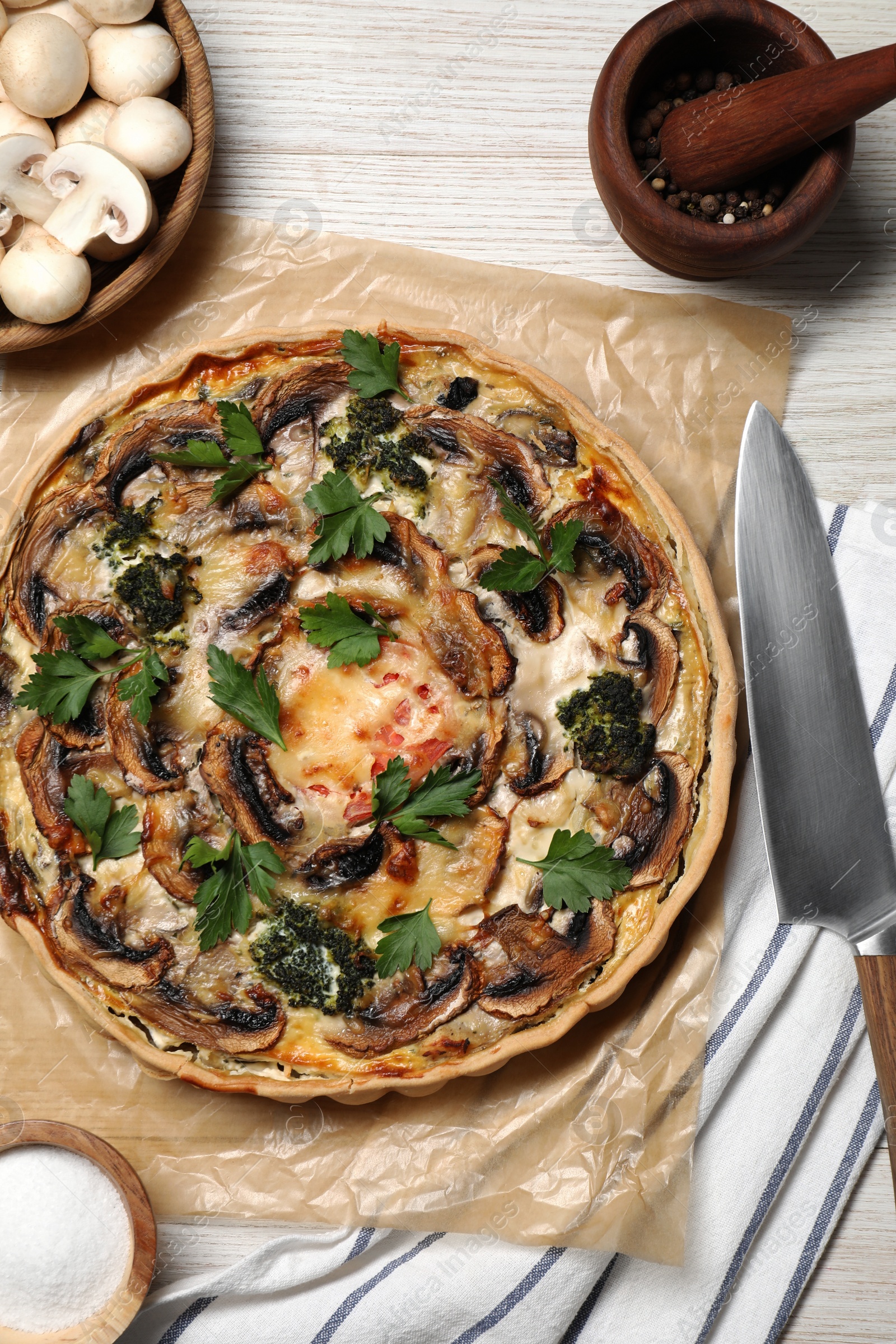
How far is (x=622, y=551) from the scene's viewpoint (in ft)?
9.15

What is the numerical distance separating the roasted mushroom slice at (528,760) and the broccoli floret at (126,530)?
3.74ft

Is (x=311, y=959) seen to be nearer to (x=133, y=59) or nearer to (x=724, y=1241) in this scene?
(x=724, y=1241)

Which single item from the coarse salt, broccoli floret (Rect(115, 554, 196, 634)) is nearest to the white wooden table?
broccoli floret (Rect(115, 554, 196, 634))

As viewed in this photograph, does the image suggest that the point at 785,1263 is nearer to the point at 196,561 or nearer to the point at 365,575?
the point at 365,575

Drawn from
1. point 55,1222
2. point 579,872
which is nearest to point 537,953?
point 579,872

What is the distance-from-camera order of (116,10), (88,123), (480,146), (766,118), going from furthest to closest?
(480,146)
(88,123)
(116,10)
(766,118)

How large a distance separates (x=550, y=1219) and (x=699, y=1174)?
1.50ft

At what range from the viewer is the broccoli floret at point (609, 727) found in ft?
8.74

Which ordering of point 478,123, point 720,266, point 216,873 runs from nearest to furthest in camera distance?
point 216,873
point 720,266
point 478,123

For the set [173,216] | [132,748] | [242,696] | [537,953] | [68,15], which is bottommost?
[537,953]

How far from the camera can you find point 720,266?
2.81 metres

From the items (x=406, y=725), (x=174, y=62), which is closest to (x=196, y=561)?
(x=406, y=725)

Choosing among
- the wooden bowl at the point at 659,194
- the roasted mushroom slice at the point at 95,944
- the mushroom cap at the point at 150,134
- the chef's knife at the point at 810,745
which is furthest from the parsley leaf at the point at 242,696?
the wooden bowl at the point at 659,194

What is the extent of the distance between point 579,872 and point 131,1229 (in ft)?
5.04
